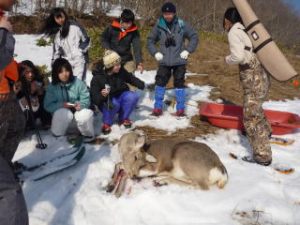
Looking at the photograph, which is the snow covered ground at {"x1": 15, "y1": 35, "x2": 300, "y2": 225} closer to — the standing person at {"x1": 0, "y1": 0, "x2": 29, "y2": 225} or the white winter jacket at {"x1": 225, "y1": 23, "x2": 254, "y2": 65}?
the standing person at {"x1": 0, "y1": 0, "x2": 29, "y2": 225}

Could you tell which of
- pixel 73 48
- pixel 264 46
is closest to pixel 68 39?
pixel 73 48

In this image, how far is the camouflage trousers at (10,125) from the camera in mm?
2976

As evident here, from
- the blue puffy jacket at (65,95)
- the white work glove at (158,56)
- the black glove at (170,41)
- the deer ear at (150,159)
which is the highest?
the black glove at (170,41)

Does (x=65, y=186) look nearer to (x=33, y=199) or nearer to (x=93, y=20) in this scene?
(x=33, y=199)

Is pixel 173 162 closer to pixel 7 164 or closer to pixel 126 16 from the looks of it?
pixel 7 164

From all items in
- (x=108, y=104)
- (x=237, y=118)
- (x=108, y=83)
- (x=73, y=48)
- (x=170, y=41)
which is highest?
(x=170, y=41)

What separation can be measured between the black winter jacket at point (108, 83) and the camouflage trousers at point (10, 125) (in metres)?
2.50

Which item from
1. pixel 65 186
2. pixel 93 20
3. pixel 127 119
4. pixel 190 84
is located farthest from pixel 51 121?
pixel 93 20

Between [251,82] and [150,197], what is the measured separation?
2.05 m

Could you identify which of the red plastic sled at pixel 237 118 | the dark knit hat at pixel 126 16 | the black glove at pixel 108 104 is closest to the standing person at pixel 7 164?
the black glove at pixel 108 104

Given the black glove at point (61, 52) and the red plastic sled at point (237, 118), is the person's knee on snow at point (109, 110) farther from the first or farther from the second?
the red plastic sled at point (237, 118)

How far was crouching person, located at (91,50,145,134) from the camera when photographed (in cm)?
570

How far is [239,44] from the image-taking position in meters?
4.81

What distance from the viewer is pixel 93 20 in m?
17.9
